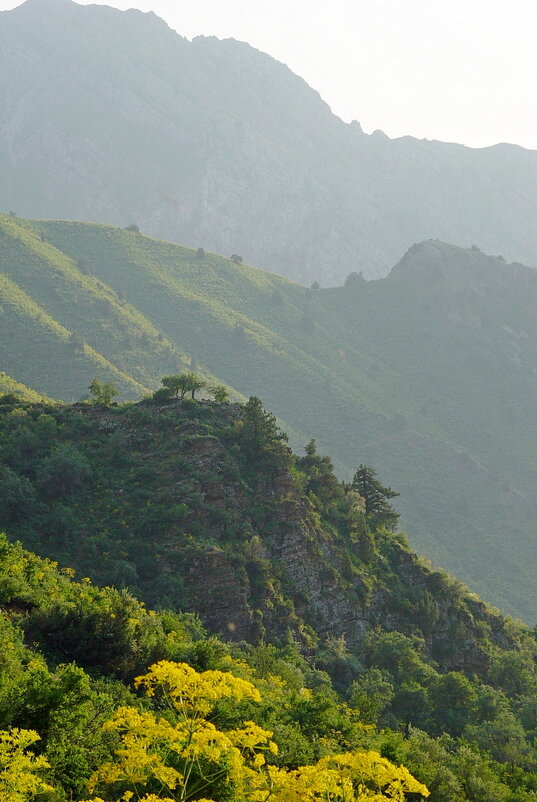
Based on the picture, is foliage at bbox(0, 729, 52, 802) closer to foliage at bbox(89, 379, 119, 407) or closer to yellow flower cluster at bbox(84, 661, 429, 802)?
yellow flower cluster at bbox(84, 661, 429, 802)

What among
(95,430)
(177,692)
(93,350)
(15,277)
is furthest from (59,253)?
(177,692)

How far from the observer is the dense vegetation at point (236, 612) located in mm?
23562

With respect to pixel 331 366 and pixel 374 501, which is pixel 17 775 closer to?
pixel 374 501

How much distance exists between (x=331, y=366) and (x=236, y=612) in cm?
13295

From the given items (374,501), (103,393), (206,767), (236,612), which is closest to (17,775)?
(206,767)

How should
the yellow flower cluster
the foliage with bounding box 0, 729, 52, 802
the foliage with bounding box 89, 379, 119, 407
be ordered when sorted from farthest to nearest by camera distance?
1. the foliage with bounding box 89, 379, 119, 407
2. the yellow flower cluster
3. the foliage with bounding box 0, 729, 52, 802

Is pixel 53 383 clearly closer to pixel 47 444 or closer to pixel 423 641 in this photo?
pixel 47 444

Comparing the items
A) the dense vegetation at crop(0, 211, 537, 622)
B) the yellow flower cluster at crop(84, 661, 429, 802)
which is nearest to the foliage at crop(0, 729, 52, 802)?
the yellow flower cluster at crop(84, 661, 429, 802)

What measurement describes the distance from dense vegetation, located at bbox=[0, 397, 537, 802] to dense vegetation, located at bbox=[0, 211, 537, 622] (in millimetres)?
69250

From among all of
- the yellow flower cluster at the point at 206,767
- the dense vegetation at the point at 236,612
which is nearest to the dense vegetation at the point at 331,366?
the dense vegetation at the point at 236,612

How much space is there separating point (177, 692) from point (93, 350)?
129834 millimetres

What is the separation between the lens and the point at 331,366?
17525 centimetres

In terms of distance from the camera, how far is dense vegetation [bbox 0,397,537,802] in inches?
928

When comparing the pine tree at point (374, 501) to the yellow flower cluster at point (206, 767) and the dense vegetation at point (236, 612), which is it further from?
the yellow flower cluster at point (206, 767)
